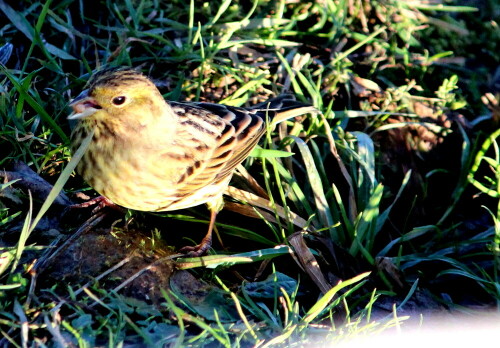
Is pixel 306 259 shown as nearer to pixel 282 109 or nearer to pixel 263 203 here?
pixel 263 203

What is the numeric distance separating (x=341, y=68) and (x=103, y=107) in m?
2.26

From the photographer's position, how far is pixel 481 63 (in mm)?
5875

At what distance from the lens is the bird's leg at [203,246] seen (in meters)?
3.84

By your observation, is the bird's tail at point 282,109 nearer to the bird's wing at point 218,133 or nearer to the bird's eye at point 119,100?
the bird's wing at point 218,133

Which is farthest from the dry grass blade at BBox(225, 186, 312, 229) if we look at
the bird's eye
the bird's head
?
the bird's eye

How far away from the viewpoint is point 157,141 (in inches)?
147

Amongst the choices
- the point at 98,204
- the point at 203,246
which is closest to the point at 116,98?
the point at 98,204

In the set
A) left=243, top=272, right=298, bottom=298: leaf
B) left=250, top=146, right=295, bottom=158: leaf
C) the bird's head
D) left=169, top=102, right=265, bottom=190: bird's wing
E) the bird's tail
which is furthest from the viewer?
the bird's tail

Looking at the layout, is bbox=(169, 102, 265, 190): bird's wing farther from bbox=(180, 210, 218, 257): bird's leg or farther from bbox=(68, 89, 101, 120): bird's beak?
bbox=(68, 89, 101, 120): bird's beak

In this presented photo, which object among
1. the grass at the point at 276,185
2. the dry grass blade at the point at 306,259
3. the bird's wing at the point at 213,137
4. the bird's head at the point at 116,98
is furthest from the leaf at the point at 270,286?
the bird's head at the point at 116,98

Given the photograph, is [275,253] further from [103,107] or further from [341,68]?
[341,68]

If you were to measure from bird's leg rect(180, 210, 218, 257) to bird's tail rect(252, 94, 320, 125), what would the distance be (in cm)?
75

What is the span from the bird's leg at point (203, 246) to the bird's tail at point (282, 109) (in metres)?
0.75

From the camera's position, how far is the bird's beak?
3.33 metres
